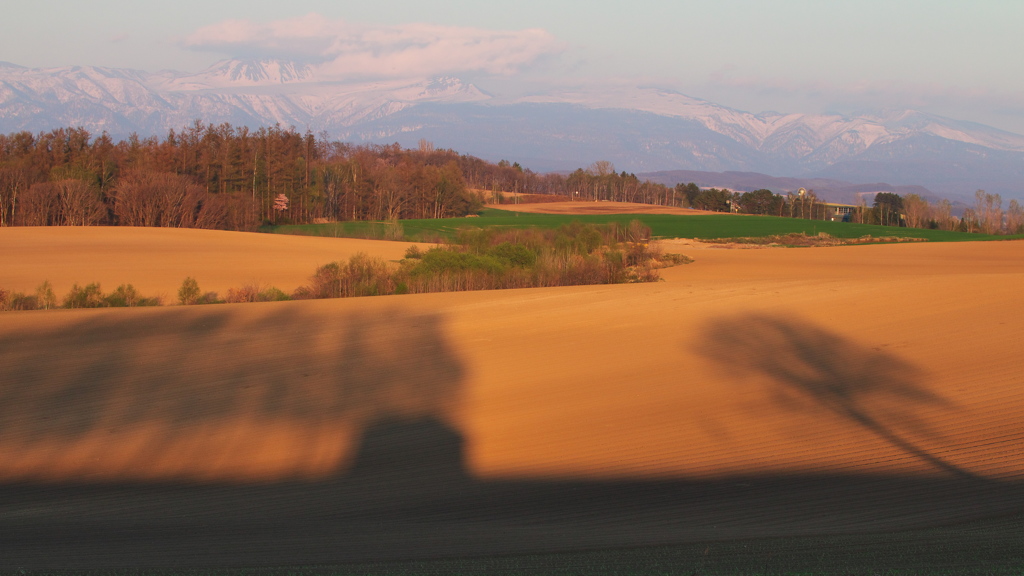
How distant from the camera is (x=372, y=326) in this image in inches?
752

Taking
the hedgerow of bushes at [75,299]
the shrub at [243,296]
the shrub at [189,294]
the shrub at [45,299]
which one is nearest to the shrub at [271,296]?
the shrub at [243,296]

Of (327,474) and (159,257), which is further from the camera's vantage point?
(159,257)

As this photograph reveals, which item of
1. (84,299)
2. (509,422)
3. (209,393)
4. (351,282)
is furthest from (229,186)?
(509,422)

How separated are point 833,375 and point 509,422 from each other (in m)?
6.03

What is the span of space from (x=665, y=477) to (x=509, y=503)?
1.99 m

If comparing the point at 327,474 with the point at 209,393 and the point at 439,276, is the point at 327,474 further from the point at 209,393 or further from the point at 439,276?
the point at 439,276

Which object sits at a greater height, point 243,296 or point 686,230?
point 686,230

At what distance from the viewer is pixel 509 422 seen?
1180cm

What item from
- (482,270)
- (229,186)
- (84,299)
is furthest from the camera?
(229,186)

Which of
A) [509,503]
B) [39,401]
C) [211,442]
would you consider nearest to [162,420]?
[211,442]

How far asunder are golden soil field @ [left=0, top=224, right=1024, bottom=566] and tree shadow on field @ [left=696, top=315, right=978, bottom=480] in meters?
0.07

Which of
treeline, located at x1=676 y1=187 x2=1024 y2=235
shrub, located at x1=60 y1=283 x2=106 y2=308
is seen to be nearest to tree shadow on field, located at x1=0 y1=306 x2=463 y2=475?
shrub, located at x1=60 y1=283 x2=106 y2=308

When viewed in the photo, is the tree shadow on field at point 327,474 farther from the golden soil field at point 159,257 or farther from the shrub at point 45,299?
the golden soil field at point 159,257

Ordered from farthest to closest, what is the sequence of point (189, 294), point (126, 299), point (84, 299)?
point (189, 294)
point (126, 299)
point (84, 299)
